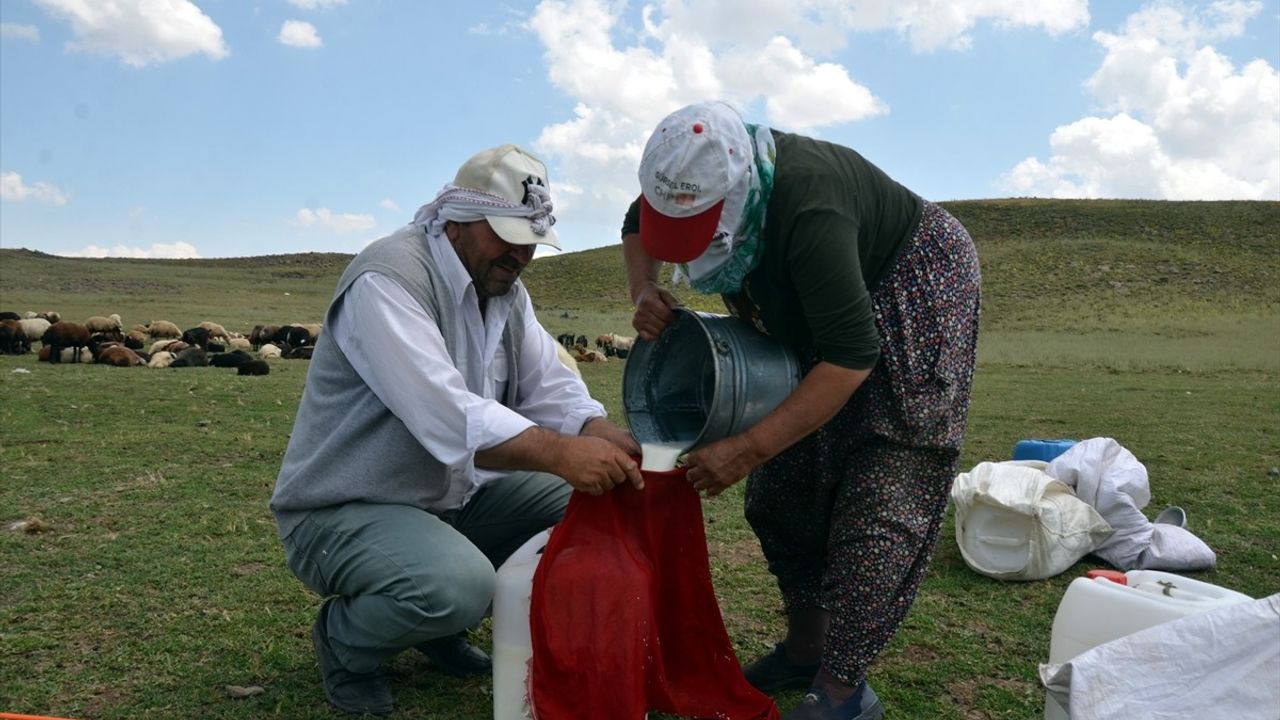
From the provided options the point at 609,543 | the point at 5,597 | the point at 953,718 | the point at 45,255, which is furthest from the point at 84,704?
the point at 45,255

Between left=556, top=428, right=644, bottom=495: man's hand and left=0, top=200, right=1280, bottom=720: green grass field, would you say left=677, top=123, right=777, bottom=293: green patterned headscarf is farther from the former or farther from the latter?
left=0, top=200, right=1280, bottom=720: green grass field

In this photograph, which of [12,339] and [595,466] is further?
[12,339]

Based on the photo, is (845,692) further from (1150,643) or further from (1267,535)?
(1267,535)

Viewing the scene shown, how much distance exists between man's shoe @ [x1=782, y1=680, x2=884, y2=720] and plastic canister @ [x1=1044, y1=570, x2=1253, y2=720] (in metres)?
0.50

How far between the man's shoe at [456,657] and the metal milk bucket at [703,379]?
3.35ft

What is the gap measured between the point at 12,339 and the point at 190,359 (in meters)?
3.20

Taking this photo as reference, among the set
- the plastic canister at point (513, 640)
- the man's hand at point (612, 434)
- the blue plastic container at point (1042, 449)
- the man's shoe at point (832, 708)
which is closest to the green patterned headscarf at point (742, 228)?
the man's hand at point (612, 434)

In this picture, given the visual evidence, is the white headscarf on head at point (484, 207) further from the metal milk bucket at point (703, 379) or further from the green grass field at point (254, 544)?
the green grass field at point (254, 544)

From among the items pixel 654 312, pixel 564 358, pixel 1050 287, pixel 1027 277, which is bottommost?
pixel 564 358

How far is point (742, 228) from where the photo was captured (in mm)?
2588

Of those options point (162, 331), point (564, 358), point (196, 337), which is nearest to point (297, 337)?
point (196, 337)

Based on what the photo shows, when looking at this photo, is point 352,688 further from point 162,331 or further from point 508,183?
point 162,331

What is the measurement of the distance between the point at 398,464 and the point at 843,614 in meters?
1.38

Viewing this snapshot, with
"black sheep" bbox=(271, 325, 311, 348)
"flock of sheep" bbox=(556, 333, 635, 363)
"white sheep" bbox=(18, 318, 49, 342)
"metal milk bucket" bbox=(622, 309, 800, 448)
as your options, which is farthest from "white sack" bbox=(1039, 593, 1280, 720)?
"white sheep" bbox=(18, 318, 49, 342)
